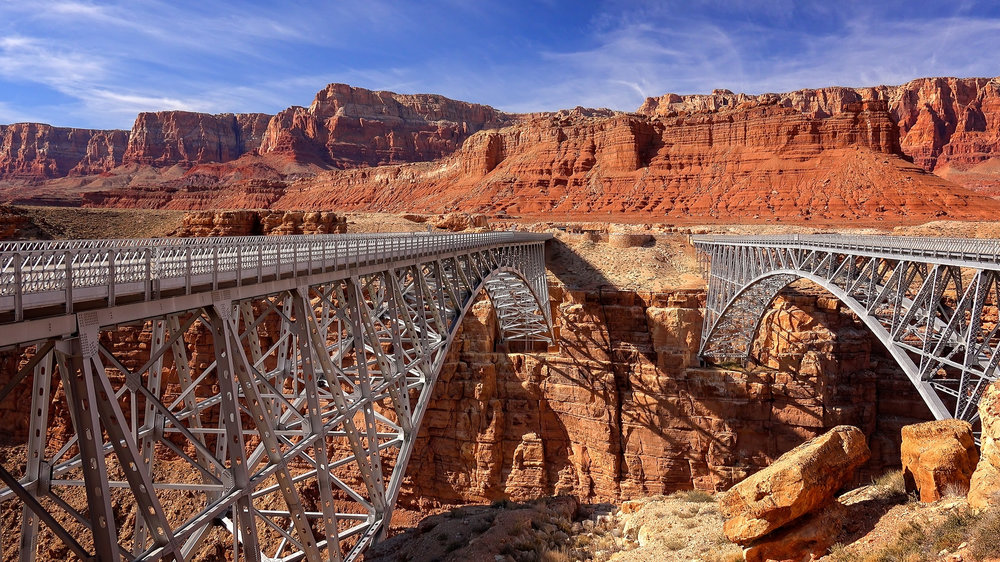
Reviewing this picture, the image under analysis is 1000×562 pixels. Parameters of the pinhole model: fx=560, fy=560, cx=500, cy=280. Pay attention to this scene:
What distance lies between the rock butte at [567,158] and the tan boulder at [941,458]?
5671 centimetres

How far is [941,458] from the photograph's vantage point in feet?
33.5

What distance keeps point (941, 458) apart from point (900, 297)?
24.4ft

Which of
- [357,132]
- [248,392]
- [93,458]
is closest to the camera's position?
[93,458]

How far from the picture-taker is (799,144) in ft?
245

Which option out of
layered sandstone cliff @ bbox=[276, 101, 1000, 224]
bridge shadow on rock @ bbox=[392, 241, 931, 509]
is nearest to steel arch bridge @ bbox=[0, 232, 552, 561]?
bridge shadow on rock @ bbox=[392, 241, 931, 509]


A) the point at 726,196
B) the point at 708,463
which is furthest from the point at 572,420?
the point at 726,196

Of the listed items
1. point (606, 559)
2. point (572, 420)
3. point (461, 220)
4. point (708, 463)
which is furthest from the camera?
point (461, 220)

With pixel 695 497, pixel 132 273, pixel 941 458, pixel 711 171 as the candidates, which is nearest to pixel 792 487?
pixel 941 458

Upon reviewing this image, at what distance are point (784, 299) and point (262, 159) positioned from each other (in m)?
144

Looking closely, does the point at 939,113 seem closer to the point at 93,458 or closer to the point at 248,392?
the point at 248,392

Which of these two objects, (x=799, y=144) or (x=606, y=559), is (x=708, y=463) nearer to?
(x=606, y=559)

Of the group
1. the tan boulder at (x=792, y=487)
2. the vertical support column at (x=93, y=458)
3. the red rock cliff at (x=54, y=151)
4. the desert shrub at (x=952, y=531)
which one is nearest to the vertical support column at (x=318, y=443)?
the vertical support column at (x=93, y=458)

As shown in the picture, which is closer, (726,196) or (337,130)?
(726,196)

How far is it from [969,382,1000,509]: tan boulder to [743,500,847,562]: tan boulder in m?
2.59
